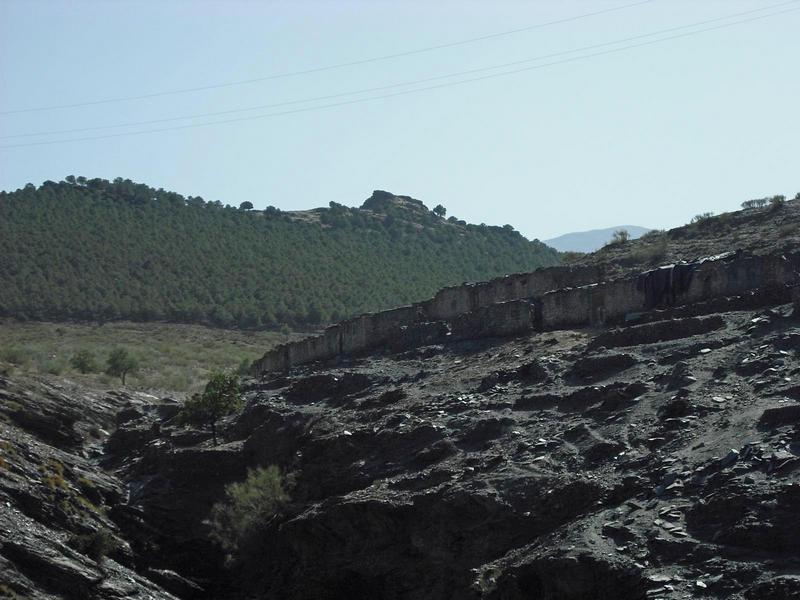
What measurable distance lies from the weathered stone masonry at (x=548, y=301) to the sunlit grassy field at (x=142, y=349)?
1038 centimetres

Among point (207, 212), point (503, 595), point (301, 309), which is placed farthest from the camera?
point (207, 212)

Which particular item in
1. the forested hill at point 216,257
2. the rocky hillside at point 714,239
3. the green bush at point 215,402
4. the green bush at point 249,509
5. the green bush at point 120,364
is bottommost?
the green bush at point 249,509

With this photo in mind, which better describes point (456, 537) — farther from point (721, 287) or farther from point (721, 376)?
point (721, 287)

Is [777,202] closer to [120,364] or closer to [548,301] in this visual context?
[548,301]

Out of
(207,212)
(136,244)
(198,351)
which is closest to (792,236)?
(198,351)

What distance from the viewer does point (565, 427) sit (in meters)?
23.9

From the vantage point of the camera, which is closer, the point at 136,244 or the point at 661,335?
Answer: the point at 661,335

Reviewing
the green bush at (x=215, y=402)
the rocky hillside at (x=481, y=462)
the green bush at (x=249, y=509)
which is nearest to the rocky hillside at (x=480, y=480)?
the rocky hillside at (x=481, y=462)

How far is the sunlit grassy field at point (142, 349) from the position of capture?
160 feet

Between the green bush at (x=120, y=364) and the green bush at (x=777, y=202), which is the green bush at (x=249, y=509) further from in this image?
the green bush at (x=120, y=364)

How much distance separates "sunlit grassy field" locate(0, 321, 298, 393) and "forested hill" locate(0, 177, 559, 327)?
289 cm

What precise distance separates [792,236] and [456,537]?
1525cm

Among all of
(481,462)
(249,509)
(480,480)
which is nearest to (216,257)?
(249,509)

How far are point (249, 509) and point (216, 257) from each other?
186 ft
